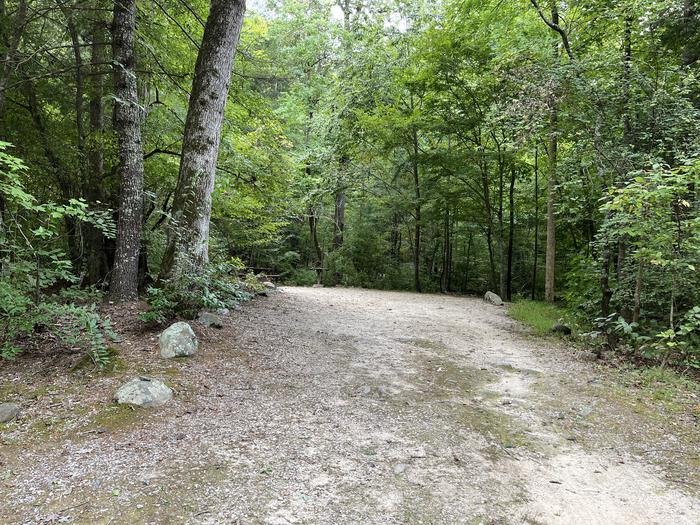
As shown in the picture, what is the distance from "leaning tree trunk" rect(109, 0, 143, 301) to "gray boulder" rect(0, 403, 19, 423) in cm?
291

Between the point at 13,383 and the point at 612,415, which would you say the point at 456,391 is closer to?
the point at 612,415

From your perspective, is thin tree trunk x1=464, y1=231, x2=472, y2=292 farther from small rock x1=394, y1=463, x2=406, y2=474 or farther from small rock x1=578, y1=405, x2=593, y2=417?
small rock x1=394, y1=463, x2=406, y2=474

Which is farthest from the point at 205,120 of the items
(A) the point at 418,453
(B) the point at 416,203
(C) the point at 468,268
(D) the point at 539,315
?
(C) the point at 468,268

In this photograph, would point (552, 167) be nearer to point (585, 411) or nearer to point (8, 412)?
point (585, 411)

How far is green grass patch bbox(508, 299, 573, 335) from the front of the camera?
7832 millimetres

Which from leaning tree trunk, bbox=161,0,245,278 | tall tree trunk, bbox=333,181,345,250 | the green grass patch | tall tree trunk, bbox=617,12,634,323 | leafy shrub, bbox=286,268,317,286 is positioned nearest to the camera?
leaning tree trunk, bbox=161,0,245,278

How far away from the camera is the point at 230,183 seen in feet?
26.9

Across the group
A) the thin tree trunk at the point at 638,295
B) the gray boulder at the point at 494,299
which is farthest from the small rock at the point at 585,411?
the gray boulder at the point at 494,299

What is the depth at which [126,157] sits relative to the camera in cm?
595

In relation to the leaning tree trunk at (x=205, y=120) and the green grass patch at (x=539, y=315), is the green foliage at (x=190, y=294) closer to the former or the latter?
the leaning tree trunk at (x=205, y=120)

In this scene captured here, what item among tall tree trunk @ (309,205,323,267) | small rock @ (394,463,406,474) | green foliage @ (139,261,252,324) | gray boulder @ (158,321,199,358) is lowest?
small rock @ (394,463,406,474)

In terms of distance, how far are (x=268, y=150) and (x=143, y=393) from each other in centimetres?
590

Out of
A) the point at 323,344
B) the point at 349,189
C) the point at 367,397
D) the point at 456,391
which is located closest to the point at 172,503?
the point at 367,397

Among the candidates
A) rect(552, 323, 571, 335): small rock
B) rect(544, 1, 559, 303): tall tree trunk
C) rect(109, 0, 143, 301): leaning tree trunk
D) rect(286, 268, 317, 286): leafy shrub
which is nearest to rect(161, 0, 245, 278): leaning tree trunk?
rect(109, 0, 143, 301): leaning tree trunk
